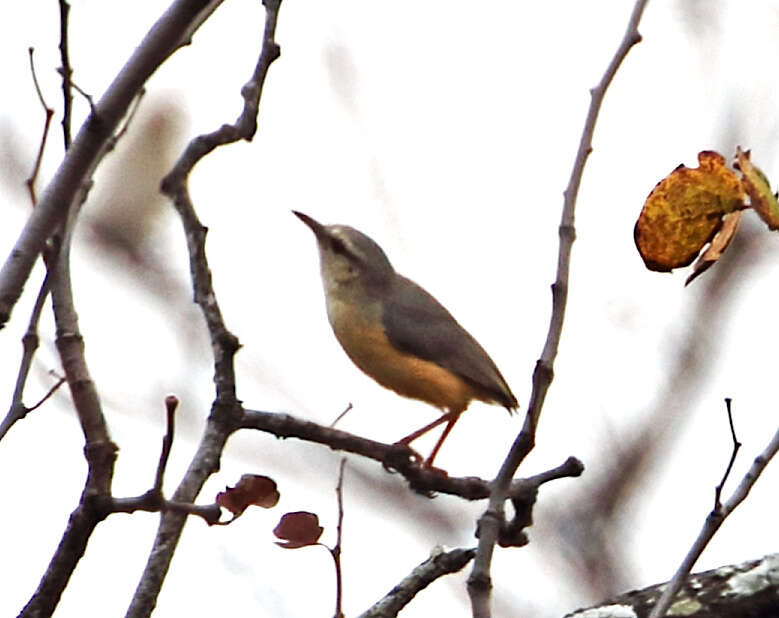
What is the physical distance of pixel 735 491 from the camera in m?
2.27

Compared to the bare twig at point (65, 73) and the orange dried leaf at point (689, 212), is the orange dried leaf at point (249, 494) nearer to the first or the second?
the bare twig at point (65, 73)

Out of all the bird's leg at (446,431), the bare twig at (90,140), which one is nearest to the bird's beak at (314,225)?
the bird's leg at (446,431)

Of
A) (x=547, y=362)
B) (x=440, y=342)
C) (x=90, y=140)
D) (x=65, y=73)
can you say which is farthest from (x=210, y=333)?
(x=440, y=342)

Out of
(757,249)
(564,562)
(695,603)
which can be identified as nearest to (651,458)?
(564,562)

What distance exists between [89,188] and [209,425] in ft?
1.63

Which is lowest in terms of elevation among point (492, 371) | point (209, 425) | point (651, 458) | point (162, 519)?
point (162, 519)

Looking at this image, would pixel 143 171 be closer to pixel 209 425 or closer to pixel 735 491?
pixel 209 425

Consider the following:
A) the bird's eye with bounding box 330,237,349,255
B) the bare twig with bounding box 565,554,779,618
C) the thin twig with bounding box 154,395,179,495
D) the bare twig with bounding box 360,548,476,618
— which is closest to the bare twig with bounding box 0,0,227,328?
the thin twig with bounding box 154,395,179,495

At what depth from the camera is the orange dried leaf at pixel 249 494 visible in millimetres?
2418

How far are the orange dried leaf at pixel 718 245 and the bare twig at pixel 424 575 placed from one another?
1004 millimetres

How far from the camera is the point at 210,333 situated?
263cm

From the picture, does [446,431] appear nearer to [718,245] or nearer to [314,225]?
[314,225]

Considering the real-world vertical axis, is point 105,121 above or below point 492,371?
below

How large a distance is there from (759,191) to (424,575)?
49.3 inches
